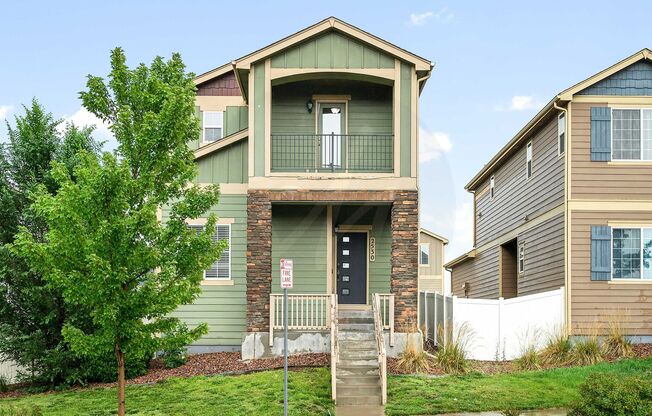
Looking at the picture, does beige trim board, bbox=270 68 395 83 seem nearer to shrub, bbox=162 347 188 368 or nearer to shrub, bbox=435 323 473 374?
shrub, bbox=435 323 473 374

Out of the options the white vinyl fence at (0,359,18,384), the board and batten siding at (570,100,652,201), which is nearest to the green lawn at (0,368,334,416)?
the white vinyl fence at (0,359,18,384)

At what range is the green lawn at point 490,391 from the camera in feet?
53.6

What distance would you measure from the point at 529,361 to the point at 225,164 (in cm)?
1002

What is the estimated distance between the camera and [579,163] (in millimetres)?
23047

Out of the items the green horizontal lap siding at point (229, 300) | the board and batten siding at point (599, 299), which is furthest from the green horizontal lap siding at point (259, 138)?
the board and batten siding at point (599, 299)

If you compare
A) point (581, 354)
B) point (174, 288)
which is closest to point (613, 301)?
point (581, 354)

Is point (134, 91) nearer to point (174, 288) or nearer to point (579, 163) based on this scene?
point (174, 288)

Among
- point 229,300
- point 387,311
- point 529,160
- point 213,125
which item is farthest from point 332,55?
point 529,160

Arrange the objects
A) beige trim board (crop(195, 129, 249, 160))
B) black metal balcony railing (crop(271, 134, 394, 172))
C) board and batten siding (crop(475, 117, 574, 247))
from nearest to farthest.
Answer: black metal balcony railing (crop(271, 134, 394, 172)) → beige trim board (crop(195, 129, 249, 160)) → board and batten siding (crop(475, 117, 574, 247))

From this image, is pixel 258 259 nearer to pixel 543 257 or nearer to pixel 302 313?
pixel 302 313

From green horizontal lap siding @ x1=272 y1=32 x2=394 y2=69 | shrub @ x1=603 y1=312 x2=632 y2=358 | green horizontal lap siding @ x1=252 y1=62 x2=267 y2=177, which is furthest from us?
green horizontal lap siding @ x1=272 y1=32 x2=394 y2=69

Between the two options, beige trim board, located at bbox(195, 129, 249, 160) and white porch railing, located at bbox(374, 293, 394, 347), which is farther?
beige trim board, located at bbox(195, 129, 249, 160)

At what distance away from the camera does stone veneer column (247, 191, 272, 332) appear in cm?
2203

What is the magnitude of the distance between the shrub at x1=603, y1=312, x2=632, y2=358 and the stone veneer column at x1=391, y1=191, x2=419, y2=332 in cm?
519
